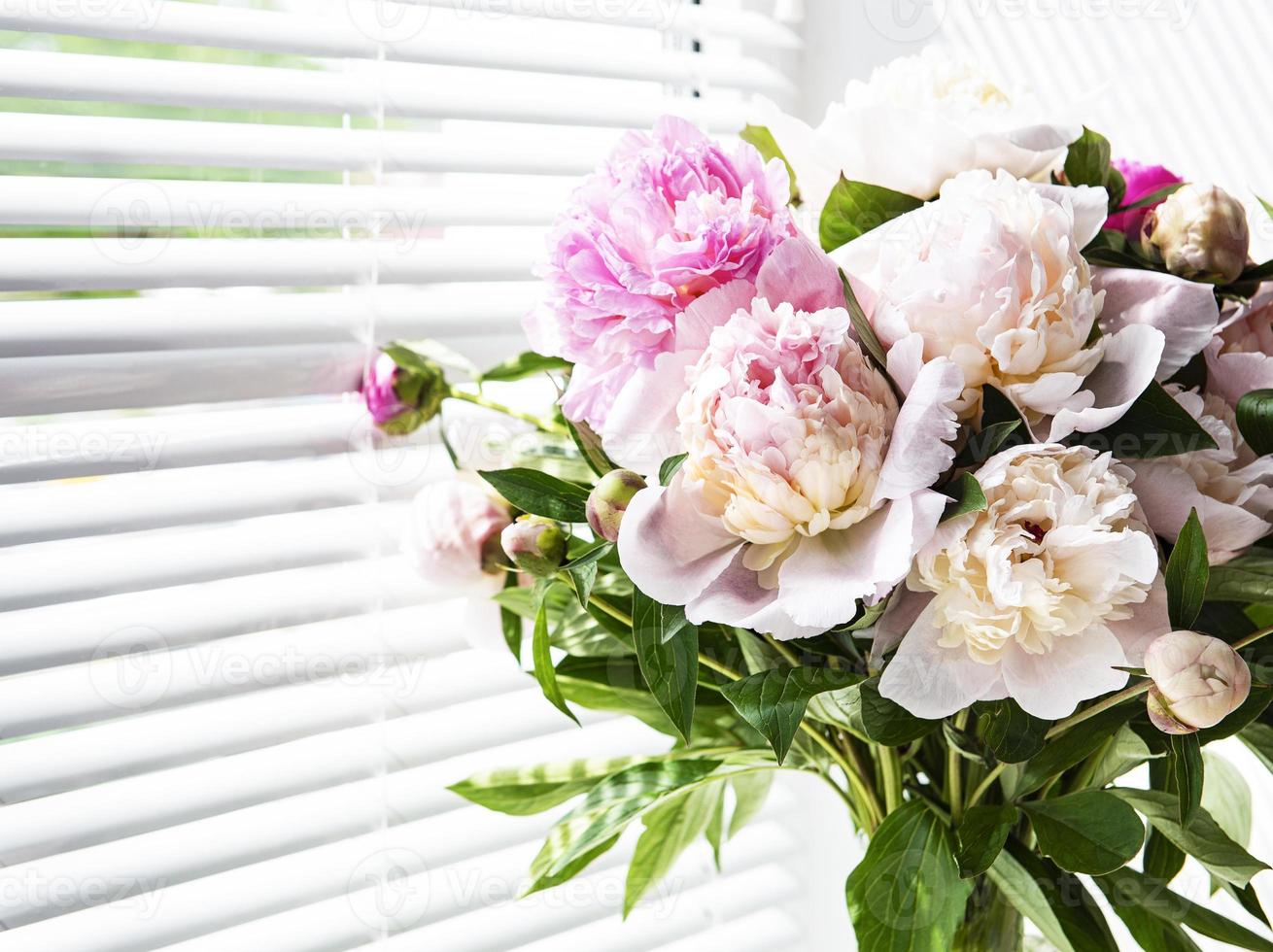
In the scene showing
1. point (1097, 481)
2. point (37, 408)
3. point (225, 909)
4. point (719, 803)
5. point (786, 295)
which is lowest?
point (719, 803)

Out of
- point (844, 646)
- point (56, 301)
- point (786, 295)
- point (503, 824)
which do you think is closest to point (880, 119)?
point (786, 295)

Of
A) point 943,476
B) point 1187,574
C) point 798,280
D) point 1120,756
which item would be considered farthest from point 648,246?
point 1120,756

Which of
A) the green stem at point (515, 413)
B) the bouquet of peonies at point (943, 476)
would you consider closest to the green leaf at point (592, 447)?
the bouquet of peonies at point (943, 476)

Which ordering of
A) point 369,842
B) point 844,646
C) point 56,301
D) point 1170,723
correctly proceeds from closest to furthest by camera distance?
point 1170,723 < point 844,646 < point 56,301 < point 369,842

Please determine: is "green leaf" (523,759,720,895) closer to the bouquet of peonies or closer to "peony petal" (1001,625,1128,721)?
the bouquet of peonies

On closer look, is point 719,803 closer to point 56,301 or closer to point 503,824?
point 503,824

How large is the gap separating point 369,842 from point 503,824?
11 cm

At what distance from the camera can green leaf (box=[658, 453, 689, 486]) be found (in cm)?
48

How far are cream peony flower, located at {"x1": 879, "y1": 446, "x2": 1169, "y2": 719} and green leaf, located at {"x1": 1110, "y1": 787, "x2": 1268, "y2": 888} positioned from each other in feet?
0.36

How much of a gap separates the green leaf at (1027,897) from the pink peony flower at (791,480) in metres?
0.22

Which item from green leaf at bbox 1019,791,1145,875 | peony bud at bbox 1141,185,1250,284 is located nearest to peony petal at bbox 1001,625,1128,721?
green leaf at bbox 1019,791,1145,875

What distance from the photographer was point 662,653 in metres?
0.52

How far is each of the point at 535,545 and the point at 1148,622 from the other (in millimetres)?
291

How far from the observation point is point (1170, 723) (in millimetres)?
445
